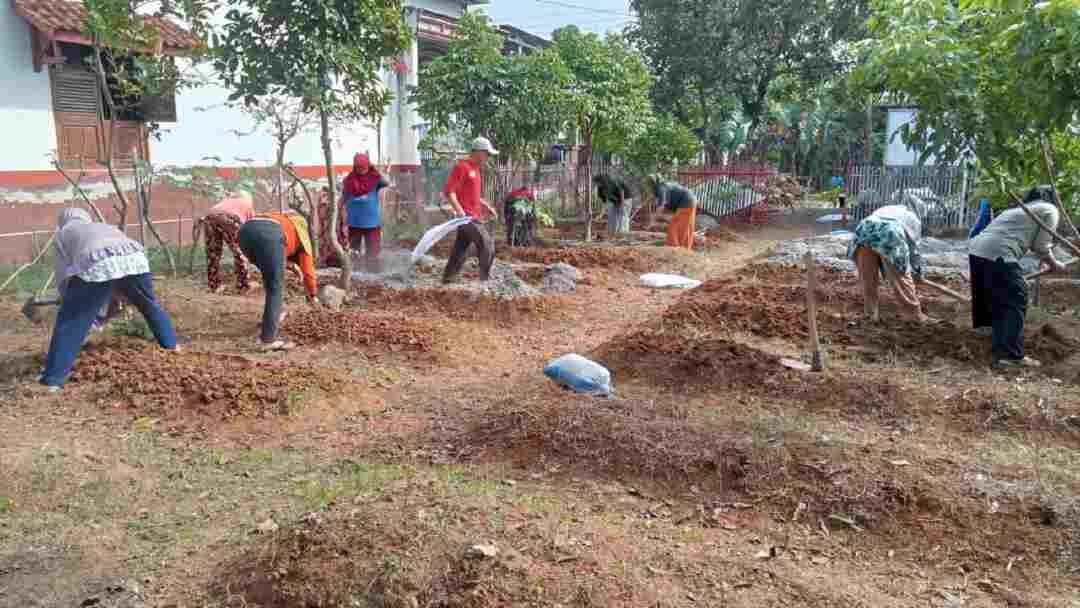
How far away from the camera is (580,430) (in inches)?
Answer: 164

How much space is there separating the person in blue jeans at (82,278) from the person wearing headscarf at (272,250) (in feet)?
2.58

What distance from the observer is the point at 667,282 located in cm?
933

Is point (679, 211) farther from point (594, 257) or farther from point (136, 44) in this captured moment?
point (136, 44)

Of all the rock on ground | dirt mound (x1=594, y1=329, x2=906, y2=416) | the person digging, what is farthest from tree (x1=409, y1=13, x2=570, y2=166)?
dirt mound (x1=594, y1=329, x2=906, y2=416)

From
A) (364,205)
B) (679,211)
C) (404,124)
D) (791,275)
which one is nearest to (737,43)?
(679,211)

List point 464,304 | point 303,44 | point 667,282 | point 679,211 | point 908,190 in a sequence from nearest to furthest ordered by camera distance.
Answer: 1. point 303,44
2. point 464,304
3. point 667,282
4. point 679,211
5. point 908,190

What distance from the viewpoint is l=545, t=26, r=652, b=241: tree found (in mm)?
12320

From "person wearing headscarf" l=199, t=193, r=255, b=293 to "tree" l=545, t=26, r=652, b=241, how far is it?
6170mm

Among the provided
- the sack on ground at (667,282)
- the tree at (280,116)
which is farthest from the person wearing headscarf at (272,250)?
the sack on ground at (667,282)

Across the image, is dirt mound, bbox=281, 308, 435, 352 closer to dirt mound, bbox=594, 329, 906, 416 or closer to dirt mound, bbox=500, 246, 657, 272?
dirt mound, bbox=594, 329, 906, 416

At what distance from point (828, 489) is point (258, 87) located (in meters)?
5.44

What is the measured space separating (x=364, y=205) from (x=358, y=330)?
10.5 ft

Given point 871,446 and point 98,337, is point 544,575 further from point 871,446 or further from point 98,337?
point 98,337

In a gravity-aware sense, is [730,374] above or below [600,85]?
below
